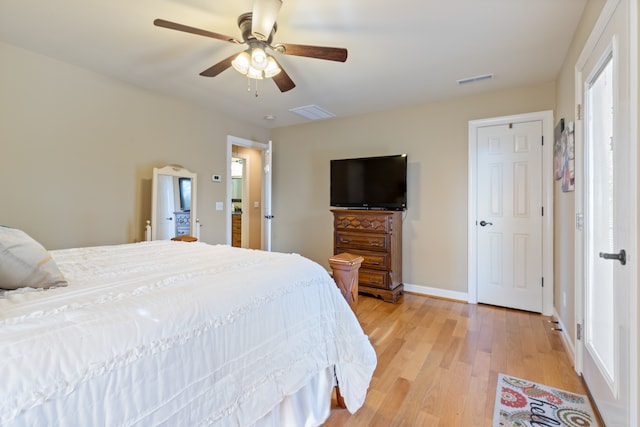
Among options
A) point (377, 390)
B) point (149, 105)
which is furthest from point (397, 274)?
point (149, 105)

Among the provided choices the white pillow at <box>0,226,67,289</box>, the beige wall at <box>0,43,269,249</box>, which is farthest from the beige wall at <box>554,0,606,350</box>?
the beige wall at <box>0,43,269,249</box>

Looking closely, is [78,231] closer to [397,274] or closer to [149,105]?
[149,105]

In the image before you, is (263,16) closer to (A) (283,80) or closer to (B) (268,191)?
(A) (283,80)

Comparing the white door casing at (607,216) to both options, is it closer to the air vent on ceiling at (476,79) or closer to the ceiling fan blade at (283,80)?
the air vent on ceiling at (476,79)

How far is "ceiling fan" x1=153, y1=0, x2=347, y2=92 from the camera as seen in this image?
166cm

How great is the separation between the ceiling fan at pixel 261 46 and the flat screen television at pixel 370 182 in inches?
74.8

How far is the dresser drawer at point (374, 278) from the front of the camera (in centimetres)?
358

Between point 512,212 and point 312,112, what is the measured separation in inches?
109

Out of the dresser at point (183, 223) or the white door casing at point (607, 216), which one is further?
the dresser at point (183, 223)

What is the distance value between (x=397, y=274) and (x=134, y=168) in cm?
331

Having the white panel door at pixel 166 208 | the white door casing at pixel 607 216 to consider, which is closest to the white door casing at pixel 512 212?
the white door casing at pixel 607 216

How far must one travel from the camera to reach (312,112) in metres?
4.10

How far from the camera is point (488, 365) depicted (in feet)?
7.09

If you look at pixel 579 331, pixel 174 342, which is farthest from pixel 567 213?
pixel 174 342
